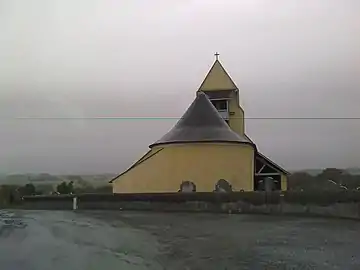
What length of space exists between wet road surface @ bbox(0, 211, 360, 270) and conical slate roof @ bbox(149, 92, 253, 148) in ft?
54.8

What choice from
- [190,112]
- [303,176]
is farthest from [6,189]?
[190,112]

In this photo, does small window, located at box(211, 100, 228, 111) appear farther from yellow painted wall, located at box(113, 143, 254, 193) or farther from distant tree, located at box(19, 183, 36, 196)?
distant tree, located at box(19, 183, 36, 196)

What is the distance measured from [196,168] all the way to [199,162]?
33 centimetres

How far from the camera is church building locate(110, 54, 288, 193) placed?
79.0 ft

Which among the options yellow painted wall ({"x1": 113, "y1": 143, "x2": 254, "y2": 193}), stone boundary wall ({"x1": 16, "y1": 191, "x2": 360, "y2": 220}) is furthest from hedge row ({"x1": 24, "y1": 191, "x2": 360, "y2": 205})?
yellow painted wall ({"x1": 113, "y1": 143, "x2": 254, "y2": 193})

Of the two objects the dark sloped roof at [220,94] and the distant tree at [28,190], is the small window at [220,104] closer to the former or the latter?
the dark sloped roof at [220,94]

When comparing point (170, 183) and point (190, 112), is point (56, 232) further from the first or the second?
point (190, 112)

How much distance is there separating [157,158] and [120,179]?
1936 millimetres

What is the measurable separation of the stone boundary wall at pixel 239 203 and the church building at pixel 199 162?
30.8ft

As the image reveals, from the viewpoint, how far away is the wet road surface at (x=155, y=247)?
5230mm

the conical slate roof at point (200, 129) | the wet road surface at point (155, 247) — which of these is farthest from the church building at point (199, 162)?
the wet road surface at point (155, 247)

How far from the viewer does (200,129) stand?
25.2m

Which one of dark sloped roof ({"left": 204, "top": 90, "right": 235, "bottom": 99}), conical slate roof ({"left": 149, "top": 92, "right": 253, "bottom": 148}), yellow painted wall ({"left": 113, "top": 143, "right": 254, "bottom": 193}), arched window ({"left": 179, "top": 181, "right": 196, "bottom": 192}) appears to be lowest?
arched window ({"left": 179, "top": 181, "right": 196, "bottom": 192})

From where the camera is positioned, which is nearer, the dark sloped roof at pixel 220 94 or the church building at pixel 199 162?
the church building at pixel 199 162
